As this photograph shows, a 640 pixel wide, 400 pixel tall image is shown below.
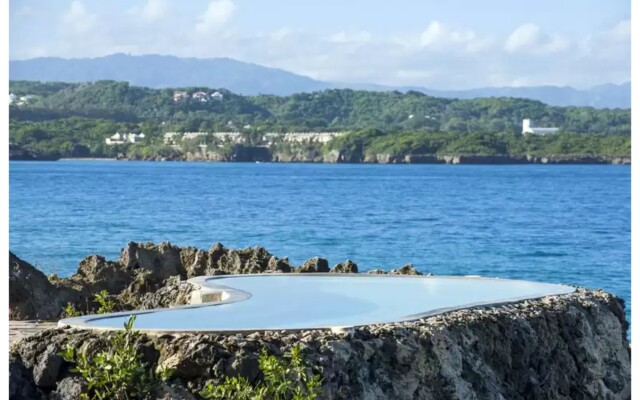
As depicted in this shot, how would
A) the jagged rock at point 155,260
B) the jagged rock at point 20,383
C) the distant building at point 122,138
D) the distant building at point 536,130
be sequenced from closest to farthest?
1. the jagged rock at point 20,383
2. the jagged rock at point 155,260
3. the distant building at point 122,138
4. the distant building at point 536,130

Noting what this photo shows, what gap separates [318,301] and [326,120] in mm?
109611

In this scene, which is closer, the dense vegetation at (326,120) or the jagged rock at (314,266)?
the jagged rock at (314,266)

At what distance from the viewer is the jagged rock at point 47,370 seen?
559 cm

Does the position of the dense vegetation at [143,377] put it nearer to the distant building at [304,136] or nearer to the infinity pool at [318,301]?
the infinity pool at [318,301]

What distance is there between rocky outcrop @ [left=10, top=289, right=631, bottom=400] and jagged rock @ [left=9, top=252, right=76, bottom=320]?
9.82ft

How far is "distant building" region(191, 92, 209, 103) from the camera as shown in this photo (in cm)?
11319

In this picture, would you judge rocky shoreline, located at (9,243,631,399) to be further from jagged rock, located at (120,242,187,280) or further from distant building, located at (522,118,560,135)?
distant building, located at (522,118,560,135)

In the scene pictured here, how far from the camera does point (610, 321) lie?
8211 millimetres

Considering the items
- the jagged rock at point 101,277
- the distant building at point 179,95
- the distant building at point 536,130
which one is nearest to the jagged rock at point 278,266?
the jagged rock at point 101,277

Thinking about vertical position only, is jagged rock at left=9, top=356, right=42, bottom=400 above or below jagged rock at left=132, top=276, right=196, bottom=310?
below

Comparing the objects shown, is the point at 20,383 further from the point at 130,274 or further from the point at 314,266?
the point at 130,274

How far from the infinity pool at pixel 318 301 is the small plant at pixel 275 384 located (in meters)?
0.31

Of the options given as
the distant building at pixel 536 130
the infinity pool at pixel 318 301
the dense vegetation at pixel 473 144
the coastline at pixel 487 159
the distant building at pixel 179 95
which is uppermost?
the distant building at pixel 179 95

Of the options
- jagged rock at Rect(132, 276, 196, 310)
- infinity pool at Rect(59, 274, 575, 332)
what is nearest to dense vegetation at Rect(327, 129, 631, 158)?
infinity pool at Rect(59, 274, 575, 332)
